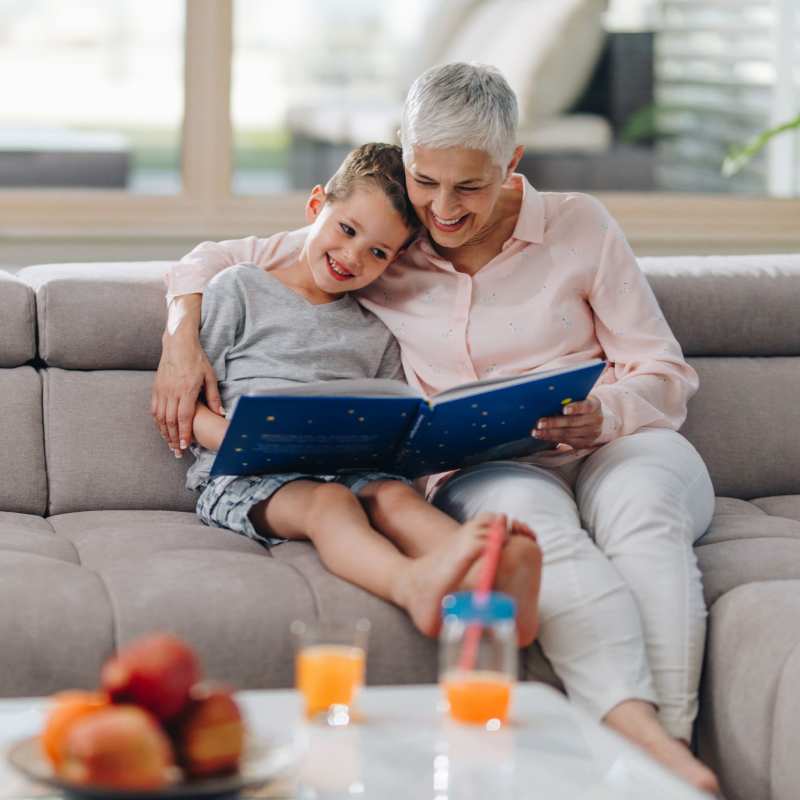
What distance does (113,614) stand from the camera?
69.6 inches

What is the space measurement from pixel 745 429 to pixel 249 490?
38.5 inches

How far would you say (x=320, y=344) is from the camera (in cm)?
223

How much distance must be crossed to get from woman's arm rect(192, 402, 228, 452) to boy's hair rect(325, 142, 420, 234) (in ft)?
1.27

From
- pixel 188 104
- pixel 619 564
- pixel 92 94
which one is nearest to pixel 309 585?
pixel 619 564

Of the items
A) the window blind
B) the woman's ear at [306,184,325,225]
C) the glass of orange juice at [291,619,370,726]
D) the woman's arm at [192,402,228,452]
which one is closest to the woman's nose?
the woman's ear at [306,184,325,225]

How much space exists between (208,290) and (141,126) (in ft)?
4.20

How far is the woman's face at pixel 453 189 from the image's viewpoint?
2.06 metres

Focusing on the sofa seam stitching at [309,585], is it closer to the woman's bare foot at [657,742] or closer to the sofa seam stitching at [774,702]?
the woman's bare foot at [657,742]

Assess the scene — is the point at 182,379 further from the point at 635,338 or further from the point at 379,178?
the point at 635,338

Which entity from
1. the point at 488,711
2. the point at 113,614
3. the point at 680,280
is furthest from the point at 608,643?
the point at 680,280

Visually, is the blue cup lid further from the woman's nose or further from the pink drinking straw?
the woman's nose

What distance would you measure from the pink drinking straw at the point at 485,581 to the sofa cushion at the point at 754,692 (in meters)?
0.40

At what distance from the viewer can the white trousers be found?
1762 mm

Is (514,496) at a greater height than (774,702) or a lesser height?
greater
